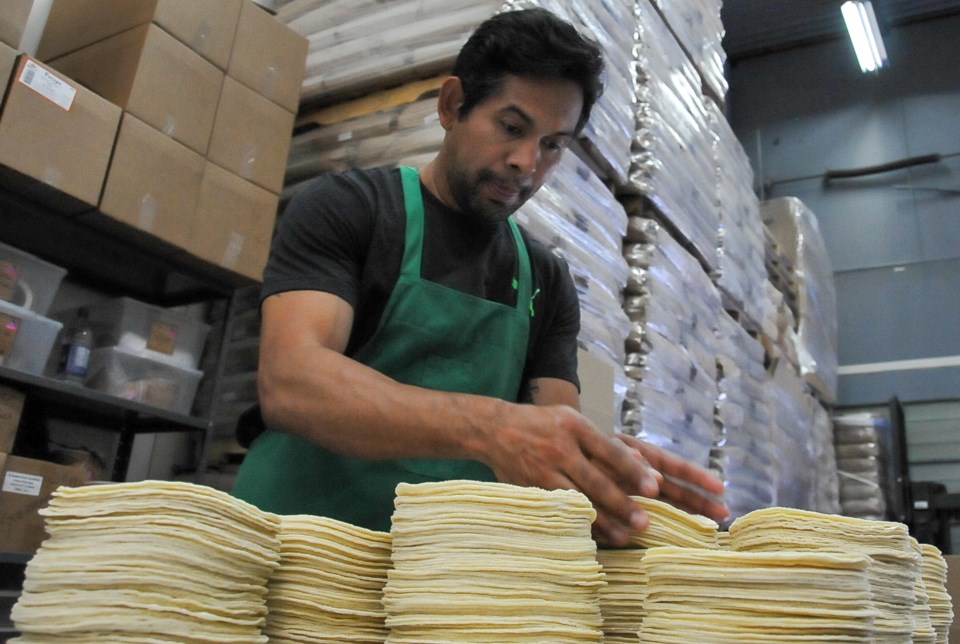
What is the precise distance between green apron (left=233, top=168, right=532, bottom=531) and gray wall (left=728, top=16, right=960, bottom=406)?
7848 mm

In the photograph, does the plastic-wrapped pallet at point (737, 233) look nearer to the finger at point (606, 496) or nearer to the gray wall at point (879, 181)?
the finger at point (606, 496)

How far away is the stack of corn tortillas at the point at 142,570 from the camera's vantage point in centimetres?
70

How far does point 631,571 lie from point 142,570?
54 centimetres

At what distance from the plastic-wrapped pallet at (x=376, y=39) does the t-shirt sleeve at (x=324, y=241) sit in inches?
40.4

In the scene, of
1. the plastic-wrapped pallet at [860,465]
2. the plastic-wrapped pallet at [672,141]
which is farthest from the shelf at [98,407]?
the plastic-wrapped pallet at [860,465]

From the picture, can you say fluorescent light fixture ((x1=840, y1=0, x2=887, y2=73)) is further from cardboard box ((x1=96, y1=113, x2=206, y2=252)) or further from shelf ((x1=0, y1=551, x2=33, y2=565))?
shelf ((x1=0, y1=551, x2=33, y2=565))

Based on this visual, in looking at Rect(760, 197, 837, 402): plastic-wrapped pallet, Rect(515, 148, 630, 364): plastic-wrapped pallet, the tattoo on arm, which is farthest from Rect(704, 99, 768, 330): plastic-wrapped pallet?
the tattoo on arm

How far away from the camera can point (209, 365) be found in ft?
8.79

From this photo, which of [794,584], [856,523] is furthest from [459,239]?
[794,584]

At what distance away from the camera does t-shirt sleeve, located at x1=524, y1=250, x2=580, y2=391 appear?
6.09ft

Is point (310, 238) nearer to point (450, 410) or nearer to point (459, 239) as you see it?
point (459, 239)

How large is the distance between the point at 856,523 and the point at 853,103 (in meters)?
9.58

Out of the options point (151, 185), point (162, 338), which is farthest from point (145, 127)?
point (162, 338)

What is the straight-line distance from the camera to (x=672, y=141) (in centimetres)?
362
